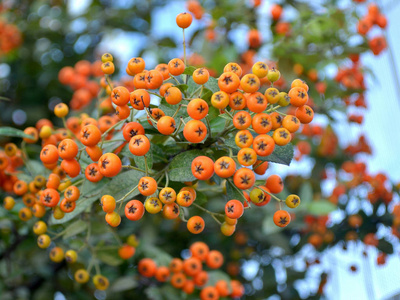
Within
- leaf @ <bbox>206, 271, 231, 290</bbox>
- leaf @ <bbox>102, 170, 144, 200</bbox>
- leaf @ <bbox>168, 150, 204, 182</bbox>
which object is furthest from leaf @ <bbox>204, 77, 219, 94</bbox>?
leaf @ <bbox>206, 271, 231, 290</bbox>

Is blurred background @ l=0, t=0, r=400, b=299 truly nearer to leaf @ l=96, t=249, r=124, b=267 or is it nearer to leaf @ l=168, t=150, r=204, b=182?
leaf @ l=96, t=249, r=124, b=267

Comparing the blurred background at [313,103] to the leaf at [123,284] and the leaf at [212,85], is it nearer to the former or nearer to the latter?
the leaf at [123,284]

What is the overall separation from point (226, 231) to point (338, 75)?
1.87 m

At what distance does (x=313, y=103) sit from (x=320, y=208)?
2.20ft

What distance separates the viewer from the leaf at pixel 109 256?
189 centimetres

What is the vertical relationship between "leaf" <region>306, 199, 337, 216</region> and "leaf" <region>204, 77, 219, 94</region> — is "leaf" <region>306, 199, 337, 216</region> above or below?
below

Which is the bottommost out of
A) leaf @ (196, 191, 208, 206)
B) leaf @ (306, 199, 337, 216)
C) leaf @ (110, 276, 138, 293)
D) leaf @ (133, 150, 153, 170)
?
leaf @ (110, 276, 138, 293)

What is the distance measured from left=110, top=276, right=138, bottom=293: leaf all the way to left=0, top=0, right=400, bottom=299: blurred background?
0.18 metres

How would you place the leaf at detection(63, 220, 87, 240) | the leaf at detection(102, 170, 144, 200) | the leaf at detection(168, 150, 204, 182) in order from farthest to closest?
the leaf at detection(63, 220, 87, 240) < the leaf at detection(102, 170, 144, 200) < the leaf at detection(168, 150, 204, 182)

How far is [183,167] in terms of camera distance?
1247 mm

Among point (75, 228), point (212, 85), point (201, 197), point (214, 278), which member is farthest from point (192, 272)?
point (212, 85)

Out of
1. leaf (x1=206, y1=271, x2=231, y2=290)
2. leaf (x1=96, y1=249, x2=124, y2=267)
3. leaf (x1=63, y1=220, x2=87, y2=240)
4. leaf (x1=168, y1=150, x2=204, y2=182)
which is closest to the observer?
leaf (x1=168, y1=150, x2=204, y2=182)

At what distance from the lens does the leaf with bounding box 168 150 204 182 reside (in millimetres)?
1222

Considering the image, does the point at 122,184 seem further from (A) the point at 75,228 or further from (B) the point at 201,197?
(A) the point at 75,228
